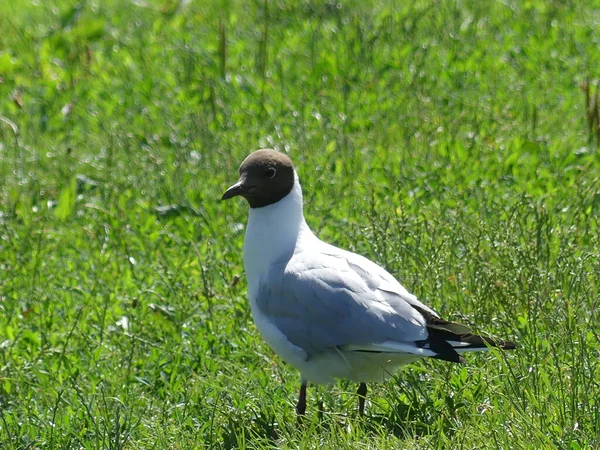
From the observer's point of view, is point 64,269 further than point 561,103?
No

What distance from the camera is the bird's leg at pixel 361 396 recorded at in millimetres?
4266

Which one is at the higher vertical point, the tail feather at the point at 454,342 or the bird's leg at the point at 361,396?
the tail feather at the point at 454,342

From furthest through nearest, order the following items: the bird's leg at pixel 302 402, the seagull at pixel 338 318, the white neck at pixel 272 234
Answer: the white neck at pixel 272 234
the bird's leg at pixel 302 402
the seagull at pixel 338 318

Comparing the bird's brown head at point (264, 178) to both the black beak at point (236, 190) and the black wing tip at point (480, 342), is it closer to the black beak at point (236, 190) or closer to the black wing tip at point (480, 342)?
the black beak at point (236, 190)

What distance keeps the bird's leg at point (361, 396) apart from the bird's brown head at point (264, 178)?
872mm

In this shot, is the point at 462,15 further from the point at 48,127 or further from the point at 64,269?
the point at 64,269

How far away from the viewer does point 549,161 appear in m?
6.50

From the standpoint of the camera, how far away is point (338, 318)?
14.1 ft

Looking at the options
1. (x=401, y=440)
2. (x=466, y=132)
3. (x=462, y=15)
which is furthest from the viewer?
(x=462, y=15)

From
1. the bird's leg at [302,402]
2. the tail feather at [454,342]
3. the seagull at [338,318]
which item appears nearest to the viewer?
the tail feather at [454,342]

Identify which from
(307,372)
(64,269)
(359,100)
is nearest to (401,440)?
(307,372)

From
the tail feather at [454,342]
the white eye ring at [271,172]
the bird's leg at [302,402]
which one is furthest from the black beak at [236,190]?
the tail feather at [454,342]

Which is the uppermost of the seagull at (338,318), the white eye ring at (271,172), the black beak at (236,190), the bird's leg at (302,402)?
the white eye ring at (271,172)

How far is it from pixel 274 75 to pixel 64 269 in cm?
246
